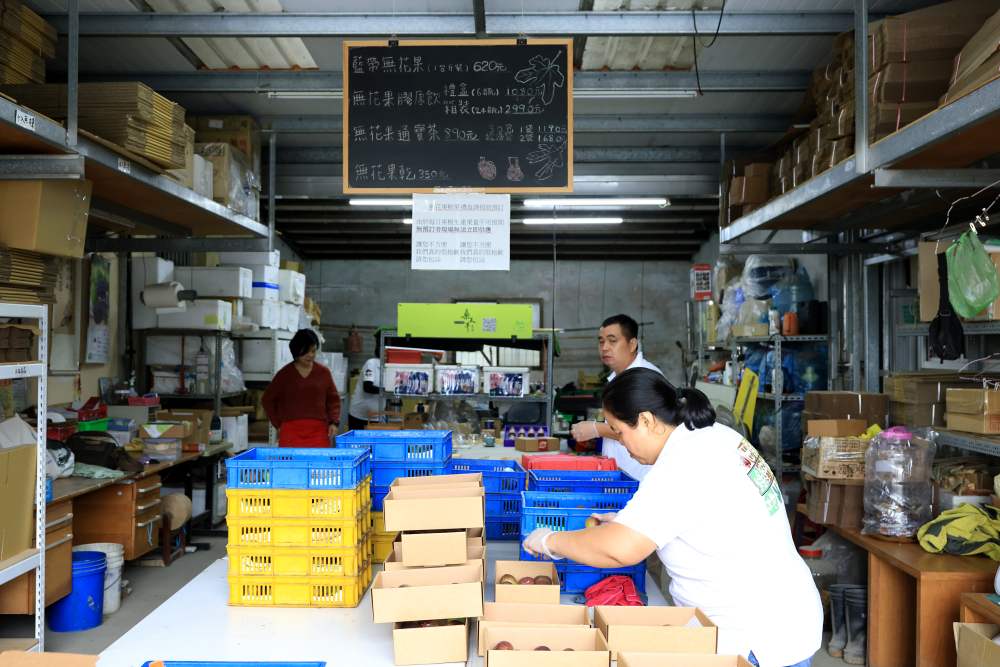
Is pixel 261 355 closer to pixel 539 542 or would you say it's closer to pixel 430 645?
pixel 539 542

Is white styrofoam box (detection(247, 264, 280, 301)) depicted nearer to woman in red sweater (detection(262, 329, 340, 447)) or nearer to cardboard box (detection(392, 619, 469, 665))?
woman in red sweater (detection(262, 329, 340, 447))

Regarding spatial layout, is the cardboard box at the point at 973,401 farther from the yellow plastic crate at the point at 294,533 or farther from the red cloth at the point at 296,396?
the red cloth at the point at 296,396

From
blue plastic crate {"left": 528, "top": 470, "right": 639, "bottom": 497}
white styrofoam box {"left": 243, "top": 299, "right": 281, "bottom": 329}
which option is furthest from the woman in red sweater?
blue plastic crate {"left": 528, "top": 470, "right": 639, "bottom": 497}

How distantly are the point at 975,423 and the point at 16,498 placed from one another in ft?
14.9

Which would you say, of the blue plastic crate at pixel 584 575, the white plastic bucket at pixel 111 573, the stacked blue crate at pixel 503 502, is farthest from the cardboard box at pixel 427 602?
the white plastic bucket at pixel 111 573

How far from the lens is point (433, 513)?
2424mm

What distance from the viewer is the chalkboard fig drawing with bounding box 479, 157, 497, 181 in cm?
428

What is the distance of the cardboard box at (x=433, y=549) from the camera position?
91.6 inches

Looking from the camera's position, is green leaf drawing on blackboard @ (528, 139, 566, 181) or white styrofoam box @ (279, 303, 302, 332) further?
white styrofoam box @ (279, 303, 302, 332)

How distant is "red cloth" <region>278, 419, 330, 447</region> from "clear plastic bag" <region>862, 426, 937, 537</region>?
3949 mm

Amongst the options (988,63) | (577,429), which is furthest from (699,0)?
(577,429)

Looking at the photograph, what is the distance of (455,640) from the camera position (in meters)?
2.09

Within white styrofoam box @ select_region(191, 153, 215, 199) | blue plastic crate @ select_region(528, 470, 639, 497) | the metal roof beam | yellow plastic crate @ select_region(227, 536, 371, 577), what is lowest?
yellow plastic crate @ select_region(227, 536, 371, 577)

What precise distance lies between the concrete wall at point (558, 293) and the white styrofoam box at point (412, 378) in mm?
7025
